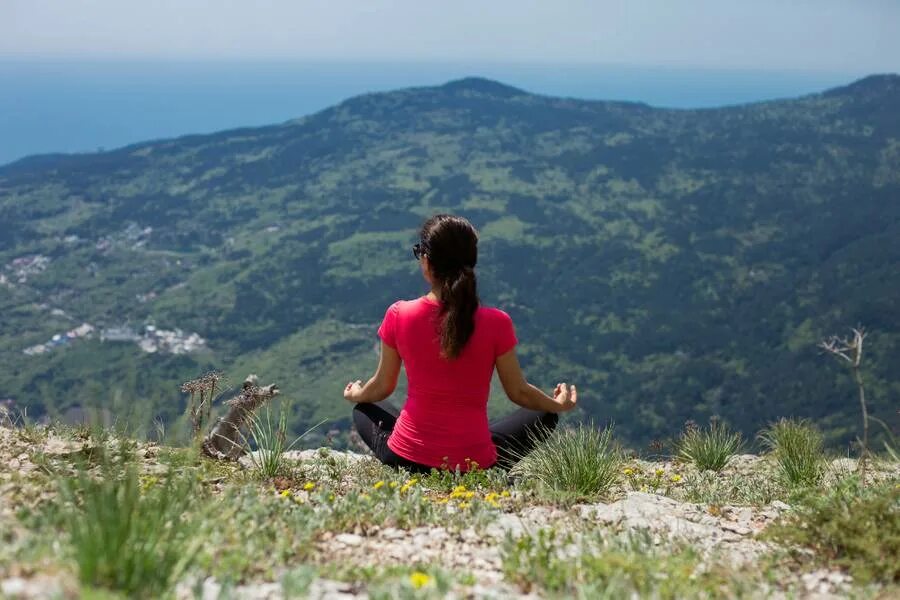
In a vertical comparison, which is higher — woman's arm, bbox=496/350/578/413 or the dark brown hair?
the dark brown hair

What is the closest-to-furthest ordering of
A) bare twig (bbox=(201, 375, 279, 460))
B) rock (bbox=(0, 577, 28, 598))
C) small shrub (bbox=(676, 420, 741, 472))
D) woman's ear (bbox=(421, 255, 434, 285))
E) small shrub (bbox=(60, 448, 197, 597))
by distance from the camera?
rock (bbox=(0, 577, 28, 598)) < small shrub (bbox=(60, 448, 197, 597)) < woman's ear (bbox=(421, 255, 434, 285)) < bare twig (bbox=(201, 375, 279, 460)) < small shrub (bbox=(676, 420, 741, 472))

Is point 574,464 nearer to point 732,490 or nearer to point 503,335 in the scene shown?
point 503,335

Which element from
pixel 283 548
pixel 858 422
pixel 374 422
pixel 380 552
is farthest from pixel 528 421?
pixel 858 422

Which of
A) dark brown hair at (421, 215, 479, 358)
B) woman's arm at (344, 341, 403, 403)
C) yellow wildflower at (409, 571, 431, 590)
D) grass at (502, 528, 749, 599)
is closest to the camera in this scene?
yellow wildflower at (409, 571, 431, 590)

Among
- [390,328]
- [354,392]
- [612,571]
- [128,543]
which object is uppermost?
[390,328]

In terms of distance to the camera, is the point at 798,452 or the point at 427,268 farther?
the point at 798,452

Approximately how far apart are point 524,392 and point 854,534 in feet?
8.46

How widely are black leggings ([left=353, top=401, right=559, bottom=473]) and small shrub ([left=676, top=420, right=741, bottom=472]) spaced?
279 cm

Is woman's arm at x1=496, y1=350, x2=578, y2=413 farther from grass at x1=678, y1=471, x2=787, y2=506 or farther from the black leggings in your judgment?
grass at x1=678, y1=471, x2=787, y2=506

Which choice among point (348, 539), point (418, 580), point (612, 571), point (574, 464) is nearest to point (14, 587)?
point (418, 580)

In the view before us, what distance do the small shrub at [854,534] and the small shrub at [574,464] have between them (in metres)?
1.46

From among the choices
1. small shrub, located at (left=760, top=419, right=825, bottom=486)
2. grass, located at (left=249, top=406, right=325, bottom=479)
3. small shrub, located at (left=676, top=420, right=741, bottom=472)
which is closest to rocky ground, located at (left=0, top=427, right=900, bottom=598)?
grass, located at (left=249, top=406, right=325, bottom=479)

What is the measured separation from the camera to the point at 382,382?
20.2 feet

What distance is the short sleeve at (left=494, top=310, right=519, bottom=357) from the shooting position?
5.61 meters
